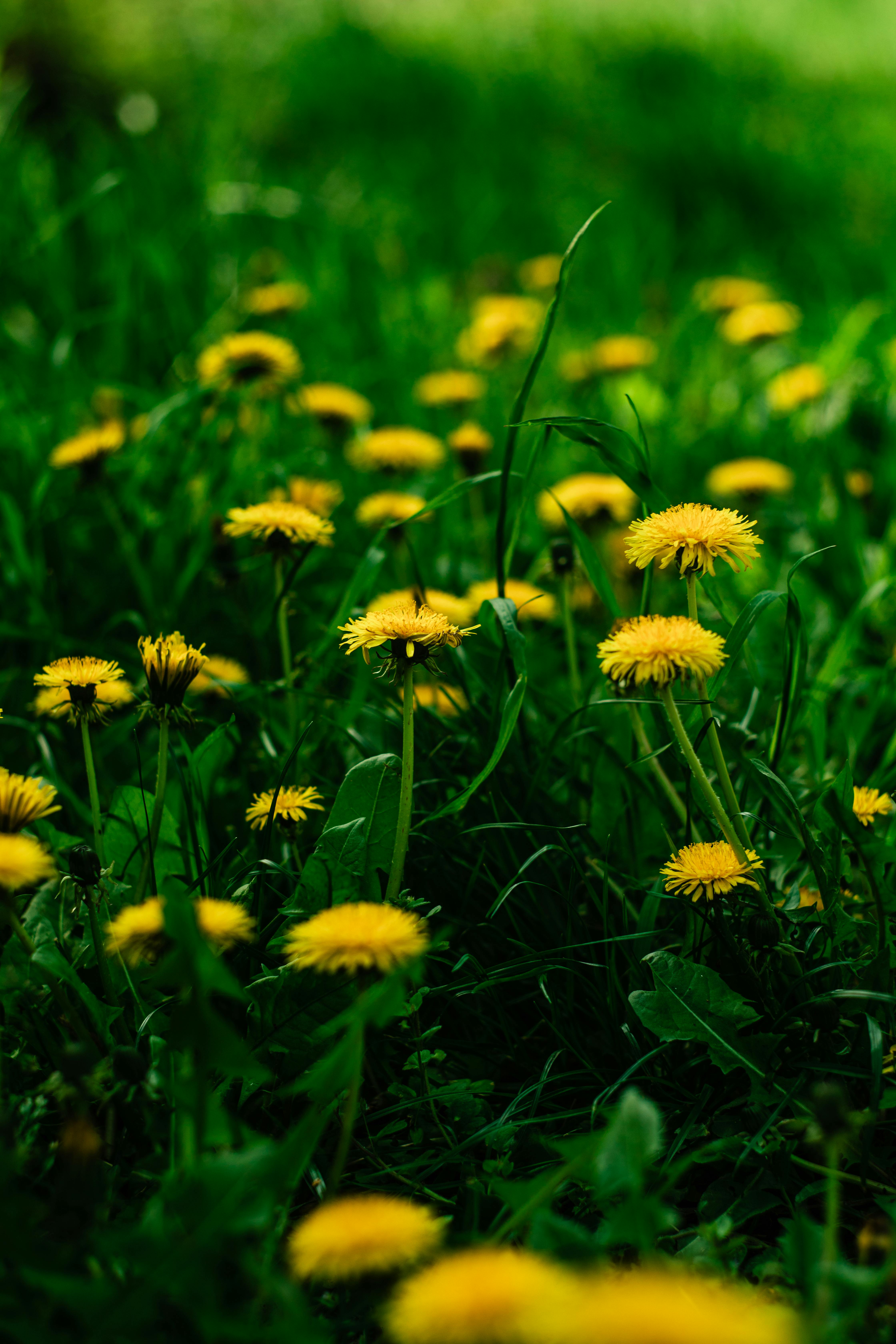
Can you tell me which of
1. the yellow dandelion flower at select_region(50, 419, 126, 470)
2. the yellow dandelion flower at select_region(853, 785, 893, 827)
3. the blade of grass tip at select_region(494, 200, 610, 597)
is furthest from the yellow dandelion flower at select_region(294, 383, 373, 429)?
the yellow dandelion flower at select_region(853, 785, 893, 827)

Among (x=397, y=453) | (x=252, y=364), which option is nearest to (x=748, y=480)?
(x=397, y=453)

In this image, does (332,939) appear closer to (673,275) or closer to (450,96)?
(673,275)

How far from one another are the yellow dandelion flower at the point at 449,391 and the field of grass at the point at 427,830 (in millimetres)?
20

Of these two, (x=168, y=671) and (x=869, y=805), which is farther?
(x=869, y=805)

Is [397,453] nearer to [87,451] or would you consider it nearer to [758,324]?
[87,451]

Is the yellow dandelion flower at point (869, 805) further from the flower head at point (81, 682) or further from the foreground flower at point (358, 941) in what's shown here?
the flower head at point (81, 682)

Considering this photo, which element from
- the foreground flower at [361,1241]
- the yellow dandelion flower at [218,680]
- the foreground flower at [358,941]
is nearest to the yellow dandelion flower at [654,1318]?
the foreground flower at [361,1241]

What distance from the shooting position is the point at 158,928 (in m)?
0.88

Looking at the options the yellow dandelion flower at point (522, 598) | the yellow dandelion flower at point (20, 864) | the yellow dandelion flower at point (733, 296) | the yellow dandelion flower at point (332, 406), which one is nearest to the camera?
the yellow dandelion flower at point (20, 864)

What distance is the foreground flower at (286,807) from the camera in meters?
1.20

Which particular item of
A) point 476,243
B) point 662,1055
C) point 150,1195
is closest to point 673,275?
point 476,243

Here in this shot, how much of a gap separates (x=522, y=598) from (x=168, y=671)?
2.27ft

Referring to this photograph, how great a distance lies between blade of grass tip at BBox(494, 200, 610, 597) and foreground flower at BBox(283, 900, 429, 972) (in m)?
0.57

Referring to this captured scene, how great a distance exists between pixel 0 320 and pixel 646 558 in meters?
1.99
